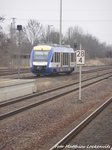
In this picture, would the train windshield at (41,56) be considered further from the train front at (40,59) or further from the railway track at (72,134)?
the railway track at (72,134)

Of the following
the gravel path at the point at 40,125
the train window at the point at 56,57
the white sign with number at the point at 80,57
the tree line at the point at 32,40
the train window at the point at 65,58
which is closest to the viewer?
the gravel path at the point at 40,125

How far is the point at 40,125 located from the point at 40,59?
2805 cm

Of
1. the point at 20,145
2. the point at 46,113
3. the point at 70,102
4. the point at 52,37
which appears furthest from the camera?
the point at 52,37

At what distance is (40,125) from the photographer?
13461mm

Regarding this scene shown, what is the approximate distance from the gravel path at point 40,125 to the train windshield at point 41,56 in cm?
2111

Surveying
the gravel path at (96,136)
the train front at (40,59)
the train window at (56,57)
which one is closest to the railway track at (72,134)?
the gravel path at (96,136)

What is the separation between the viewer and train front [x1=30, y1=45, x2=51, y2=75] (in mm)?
40906

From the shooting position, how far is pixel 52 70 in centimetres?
4131

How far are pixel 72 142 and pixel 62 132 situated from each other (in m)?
1.56

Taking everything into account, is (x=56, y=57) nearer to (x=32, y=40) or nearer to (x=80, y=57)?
(x=80, y=57)

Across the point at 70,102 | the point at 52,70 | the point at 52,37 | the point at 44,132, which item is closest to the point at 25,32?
the point at 52,37

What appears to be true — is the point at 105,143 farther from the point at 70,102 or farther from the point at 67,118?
the point at 70,102

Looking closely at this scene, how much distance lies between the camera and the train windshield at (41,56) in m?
40.9

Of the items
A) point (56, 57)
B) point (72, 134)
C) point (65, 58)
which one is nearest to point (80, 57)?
point (72, 134)
